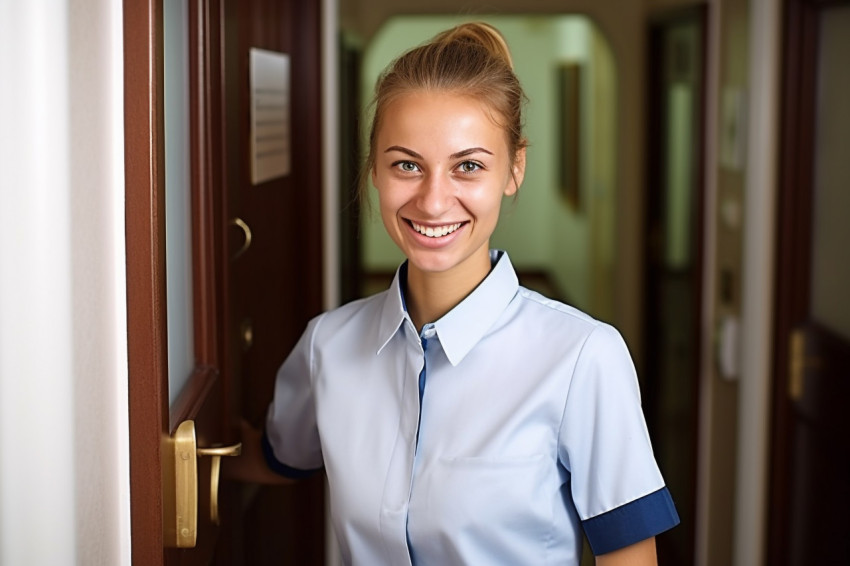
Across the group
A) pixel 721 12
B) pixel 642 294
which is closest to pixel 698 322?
pixel 721 12

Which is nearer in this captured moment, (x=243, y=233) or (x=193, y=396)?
(x=193, y=396)

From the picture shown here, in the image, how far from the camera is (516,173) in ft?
5.51

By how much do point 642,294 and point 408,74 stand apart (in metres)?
3.08

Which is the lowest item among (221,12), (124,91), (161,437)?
(161,437)

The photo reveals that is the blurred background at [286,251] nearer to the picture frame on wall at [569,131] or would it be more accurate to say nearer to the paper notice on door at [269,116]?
the paper notice on door at [269,116]

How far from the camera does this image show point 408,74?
1569 millimetres

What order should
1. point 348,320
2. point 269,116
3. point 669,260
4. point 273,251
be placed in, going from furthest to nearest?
point 669,260
point 273,251
point 269,116
point 348,320

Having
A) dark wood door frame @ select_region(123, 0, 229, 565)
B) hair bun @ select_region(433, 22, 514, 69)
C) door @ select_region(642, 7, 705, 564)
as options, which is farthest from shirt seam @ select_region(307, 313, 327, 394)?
door @ select_region(642, 7, 705, 564)

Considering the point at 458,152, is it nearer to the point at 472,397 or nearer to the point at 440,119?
the point at 440,119

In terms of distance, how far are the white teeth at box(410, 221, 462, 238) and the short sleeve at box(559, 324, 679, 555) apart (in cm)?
25

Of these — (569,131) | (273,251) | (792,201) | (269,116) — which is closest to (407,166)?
(269,116)

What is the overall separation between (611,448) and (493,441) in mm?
165

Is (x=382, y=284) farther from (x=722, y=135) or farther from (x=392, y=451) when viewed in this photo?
(x=392, y=451)

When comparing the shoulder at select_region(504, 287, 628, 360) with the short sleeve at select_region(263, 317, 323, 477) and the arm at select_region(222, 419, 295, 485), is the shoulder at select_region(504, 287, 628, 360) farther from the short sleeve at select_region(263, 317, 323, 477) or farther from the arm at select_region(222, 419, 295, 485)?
the arm at select_region(222, 419, 295, 485)
